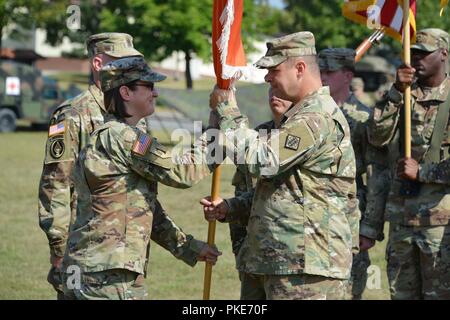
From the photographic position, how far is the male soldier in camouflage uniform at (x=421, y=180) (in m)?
7.07

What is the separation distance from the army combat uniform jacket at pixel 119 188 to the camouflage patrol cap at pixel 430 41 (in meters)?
2.52

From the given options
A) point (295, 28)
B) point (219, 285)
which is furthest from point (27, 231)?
point (295, 28)

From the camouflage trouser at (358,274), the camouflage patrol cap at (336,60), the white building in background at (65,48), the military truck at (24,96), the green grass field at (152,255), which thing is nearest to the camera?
the camouflage patrol cap at (336,60)

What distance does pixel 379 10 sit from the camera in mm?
7312

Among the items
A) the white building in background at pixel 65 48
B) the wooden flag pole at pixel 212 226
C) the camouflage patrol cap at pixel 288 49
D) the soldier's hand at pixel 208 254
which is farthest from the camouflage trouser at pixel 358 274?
the white building in background at pixel 65 48

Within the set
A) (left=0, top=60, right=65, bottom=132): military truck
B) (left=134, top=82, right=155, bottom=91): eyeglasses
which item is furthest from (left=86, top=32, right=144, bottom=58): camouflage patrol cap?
(left=0, top=60, right=65, bottom=132): military truck

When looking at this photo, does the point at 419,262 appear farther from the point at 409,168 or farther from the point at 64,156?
the point at 64,156

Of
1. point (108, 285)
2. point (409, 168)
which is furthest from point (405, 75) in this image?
point (108, 285)

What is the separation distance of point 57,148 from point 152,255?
17.3ft

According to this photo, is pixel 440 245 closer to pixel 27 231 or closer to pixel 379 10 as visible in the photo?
pixel 379 10

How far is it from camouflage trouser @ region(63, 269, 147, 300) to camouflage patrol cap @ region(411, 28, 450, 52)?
9.95 ft

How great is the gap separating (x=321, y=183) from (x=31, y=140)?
25266 millimetres

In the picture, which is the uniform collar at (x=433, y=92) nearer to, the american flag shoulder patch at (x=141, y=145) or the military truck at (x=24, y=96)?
the american flag shoulder patch at (x=141, y=145)

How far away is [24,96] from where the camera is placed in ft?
108
